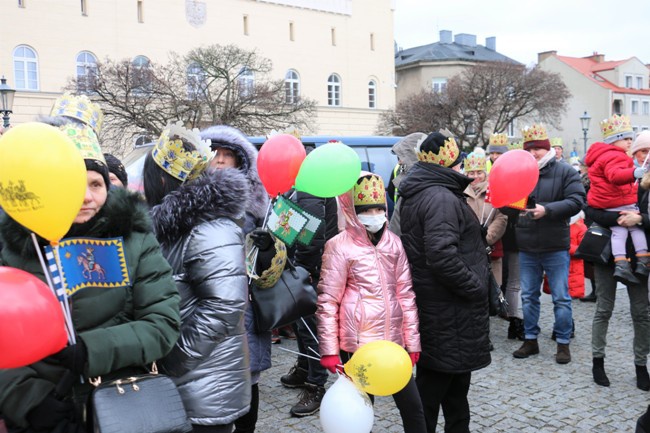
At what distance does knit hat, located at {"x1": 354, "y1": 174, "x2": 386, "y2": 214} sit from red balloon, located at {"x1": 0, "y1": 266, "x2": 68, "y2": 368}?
2.20m

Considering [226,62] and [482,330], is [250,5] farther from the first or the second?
[482,330]

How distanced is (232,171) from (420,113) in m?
43.0

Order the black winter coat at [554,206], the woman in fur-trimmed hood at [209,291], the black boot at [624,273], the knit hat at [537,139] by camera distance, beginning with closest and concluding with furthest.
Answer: the woman in fur-trimmed hood at [209,291], the black boot at [624,273], the black winter coat at [554,206], the knit hat at [537,139]

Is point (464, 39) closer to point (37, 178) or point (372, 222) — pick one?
point (372, 222)

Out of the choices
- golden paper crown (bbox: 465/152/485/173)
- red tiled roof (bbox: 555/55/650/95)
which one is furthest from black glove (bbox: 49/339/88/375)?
red tiled roof (bbox: 555/55/650/95)

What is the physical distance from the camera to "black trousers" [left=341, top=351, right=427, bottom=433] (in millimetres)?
3596

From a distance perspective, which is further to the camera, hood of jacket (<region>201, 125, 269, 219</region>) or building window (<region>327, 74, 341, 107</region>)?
building window (<region>327, 74, 341, 107</region>)

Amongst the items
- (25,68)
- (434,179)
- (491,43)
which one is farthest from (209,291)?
(491,43)

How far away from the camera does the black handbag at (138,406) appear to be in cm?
208

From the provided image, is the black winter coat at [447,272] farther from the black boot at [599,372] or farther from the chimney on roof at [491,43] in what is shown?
the chimney on roof at [491,43]

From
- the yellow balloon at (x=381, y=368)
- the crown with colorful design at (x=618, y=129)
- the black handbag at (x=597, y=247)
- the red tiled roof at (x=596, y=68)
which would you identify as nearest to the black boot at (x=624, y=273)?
the black handbag at (x=597, y=247)

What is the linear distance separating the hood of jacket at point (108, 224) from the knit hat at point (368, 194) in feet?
5.43

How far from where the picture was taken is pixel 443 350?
3781 mm

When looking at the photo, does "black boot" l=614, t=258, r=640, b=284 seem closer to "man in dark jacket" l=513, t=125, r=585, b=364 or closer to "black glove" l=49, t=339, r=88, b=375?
"man in dark jacket" l=513, t=125, r=585, b=364
